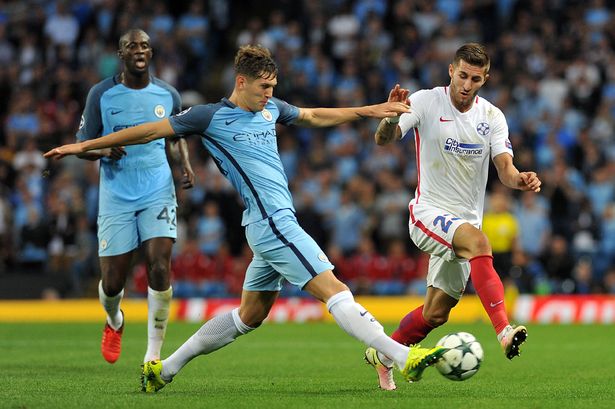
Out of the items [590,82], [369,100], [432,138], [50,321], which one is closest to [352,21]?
[369,100]

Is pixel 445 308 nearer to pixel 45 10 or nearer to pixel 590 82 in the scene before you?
pixel 590 82

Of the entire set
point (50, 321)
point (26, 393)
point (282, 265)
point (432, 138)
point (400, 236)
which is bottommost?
point (50, 321)

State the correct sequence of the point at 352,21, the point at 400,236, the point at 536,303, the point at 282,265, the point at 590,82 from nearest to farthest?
the point at 282,265
the point at 536,303
the point at 400,236
the point at 590,82
the point at 352,21

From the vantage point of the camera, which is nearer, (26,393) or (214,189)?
(26,393)

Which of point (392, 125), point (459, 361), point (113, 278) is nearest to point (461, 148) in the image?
point (392, 125)

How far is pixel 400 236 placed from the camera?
20.6m

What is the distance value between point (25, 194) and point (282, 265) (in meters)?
14.6

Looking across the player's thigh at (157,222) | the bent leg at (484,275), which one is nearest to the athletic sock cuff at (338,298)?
the bent leg at (484,275)

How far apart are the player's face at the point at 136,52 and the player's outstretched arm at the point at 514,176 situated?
3.42 metres

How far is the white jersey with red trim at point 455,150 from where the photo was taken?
8.95 m

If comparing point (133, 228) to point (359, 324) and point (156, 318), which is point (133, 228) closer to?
point (156, 318)

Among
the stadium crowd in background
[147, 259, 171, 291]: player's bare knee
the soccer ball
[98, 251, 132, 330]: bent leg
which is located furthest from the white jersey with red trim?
the stadium crowd in background

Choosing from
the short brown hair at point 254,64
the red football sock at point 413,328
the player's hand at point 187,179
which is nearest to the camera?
the short brown hair at point 254,64

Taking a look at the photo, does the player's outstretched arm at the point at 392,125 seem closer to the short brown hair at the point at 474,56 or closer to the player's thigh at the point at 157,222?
the short brown hair at the point at 474,56
